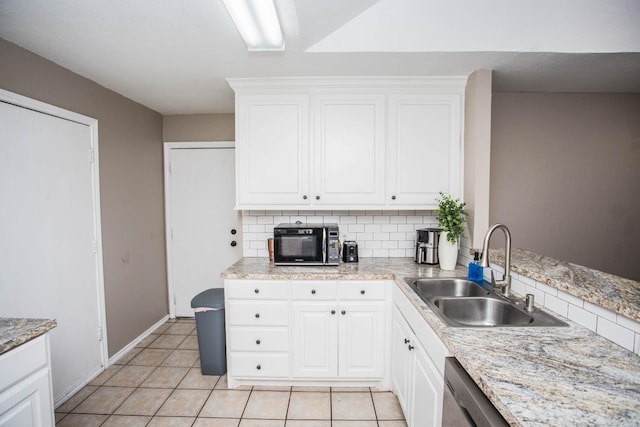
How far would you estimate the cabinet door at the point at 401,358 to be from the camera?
5.79ft

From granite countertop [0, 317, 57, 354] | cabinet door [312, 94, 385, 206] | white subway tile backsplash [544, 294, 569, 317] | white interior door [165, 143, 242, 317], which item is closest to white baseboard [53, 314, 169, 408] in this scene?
white interior door [165, 143, 242, 317]

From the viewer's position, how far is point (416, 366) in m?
1.60

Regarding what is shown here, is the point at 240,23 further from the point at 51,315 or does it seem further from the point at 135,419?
the point at 135,419

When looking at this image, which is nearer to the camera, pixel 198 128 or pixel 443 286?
pixel 443 286

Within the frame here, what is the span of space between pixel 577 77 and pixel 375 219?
1.89 m

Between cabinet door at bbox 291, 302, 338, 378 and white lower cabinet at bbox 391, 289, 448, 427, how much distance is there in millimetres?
434

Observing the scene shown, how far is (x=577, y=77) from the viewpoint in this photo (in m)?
2.30

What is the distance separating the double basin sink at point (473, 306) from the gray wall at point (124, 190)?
251cm

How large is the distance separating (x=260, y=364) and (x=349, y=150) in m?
1.78

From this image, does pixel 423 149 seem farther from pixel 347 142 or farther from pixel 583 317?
pixel 583 317

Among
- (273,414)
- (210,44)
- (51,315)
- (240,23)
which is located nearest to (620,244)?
(273,414)

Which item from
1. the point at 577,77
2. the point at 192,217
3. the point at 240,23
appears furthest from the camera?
the point at 192,217

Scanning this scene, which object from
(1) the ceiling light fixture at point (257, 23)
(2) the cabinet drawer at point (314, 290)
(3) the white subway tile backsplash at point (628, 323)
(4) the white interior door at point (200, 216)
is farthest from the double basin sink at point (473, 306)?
(4) the white interior door at point (200, 216)

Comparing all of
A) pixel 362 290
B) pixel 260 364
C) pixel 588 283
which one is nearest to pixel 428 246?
pixel 362 290
